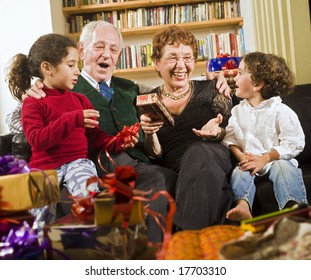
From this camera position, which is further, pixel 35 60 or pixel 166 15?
pixel 166 15

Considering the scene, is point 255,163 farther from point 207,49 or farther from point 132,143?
point 207,49

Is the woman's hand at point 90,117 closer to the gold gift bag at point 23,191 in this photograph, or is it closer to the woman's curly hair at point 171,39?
the woman's curly hair at point 171,39

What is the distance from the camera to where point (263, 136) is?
168 centimetres

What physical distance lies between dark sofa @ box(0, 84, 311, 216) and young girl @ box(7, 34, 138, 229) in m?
0.10

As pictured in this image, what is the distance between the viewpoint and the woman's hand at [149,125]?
1.69 metres

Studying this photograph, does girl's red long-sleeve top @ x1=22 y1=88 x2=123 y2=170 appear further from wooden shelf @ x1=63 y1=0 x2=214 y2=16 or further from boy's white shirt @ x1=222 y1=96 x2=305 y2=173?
wooden shelf @ x1=63 y1=0 x2=214 y2=16

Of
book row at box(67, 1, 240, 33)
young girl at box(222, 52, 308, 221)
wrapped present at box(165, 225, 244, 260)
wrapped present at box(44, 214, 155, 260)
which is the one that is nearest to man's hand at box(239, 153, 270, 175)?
young girl at box(222, 52, 308, 221)

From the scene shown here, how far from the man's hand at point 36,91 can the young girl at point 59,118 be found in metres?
0.01

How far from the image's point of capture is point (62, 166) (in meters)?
1.55

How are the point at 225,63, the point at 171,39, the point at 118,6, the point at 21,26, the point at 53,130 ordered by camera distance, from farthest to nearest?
the point at 118,6 < the point at 21,26 < the point at 225,63 < the point at 171,39 < the point at 53,130

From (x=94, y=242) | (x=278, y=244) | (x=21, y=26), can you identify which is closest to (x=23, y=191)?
(x=94, y=242)

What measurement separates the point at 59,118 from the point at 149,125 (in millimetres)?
310

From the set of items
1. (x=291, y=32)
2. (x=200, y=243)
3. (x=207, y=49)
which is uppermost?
(x=207, y=49)

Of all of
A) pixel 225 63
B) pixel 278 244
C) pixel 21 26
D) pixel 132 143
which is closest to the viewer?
pixel 278 244
